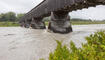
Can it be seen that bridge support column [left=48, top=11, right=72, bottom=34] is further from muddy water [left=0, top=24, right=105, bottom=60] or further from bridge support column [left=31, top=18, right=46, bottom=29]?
bridge support column [left=31, top=18, right=46, bottom=29]

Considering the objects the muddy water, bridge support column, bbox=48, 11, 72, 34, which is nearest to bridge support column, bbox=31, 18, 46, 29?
bridge support column, bbox=48, 11, 72, 34

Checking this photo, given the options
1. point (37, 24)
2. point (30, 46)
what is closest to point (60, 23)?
point (30, 46)

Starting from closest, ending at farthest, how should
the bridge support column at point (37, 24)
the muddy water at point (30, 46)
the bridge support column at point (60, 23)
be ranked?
1. the muddy water at point (30, 46)
2. the bridge support column at point (60, 23)
3. the bridge support column at point (37, 24)

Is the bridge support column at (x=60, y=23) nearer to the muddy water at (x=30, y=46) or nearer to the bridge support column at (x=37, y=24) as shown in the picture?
the muddy water at (x=30, y=46)

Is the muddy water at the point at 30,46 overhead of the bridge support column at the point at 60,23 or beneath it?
beneath

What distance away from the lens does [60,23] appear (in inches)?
789

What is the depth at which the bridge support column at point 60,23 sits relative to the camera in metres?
19.2

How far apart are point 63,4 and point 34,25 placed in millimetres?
21972

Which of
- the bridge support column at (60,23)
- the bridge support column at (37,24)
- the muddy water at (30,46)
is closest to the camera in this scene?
the muddy water at (30,46)

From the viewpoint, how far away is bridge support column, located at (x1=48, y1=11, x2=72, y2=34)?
19.2 meters

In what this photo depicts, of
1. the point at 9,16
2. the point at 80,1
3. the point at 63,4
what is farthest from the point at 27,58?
the point at 9,16

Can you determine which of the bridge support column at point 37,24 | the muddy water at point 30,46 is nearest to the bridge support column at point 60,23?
the muddy water at point 30,46

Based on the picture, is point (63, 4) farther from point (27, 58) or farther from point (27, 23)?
point (27, 23)

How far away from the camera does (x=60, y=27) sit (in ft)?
63.6
